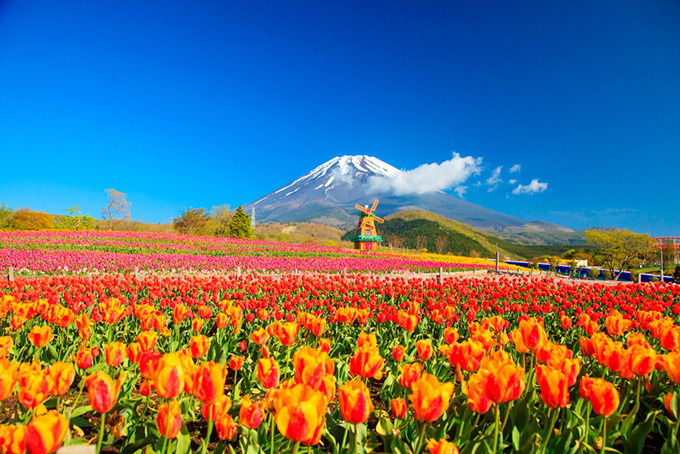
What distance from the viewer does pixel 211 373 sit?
1588 mm

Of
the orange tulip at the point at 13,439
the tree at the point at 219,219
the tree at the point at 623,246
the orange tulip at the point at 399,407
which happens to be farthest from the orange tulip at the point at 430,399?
the tree at the point at 219,219

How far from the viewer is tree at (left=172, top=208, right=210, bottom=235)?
46031 mm

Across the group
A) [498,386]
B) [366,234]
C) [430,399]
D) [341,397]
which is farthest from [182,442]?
[366,234]

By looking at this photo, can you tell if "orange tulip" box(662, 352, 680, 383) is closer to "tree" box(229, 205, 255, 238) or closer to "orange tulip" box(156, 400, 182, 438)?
"orange tulip" box(156, 400, 182, 438)

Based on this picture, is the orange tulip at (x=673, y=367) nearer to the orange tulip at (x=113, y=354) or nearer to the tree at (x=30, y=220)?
the orange tulip at (x=113, y=354)

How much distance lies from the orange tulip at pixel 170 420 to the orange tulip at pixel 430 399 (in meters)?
0.97

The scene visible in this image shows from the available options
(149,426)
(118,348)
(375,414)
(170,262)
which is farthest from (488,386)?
(170,262)

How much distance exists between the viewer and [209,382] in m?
1.59

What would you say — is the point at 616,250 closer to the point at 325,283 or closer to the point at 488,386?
the point at 325,283

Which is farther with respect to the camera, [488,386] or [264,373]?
[264,373]

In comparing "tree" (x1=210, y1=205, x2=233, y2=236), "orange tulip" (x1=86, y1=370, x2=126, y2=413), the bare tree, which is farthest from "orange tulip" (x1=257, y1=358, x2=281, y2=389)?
the bare tree

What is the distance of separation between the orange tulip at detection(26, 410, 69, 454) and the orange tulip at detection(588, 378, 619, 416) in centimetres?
206

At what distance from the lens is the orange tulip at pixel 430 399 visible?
4.92ft

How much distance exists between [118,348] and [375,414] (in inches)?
69.3
